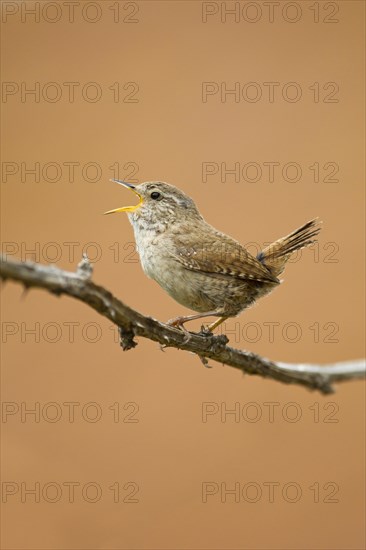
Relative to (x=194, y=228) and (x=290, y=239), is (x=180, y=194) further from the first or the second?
Result: (x=290, y=239)

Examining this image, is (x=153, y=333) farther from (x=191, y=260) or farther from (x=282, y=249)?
(x=282, y=249)

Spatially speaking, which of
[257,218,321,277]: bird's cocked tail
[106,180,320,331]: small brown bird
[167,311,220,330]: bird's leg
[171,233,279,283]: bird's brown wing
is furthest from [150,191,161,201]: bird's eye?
[167,311,220,330]: bird's leg

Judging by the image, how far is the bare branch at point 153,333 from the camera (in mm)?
1435

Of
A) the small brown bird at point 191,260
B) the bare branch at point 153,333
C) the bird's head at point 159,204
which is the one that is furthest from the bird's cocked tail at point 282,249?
the bare branch at point 153,333

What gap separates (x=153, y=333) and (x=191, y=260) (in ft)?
2.65

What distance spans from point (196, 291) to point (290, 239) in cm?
61

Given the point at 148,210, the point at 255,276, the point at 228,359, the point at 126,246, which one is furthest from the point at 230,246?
the point at 126,246

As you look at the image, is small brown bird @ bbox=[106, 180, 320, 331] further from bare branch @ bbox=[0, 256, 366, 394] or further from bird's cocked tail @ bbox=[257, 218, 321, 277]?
bare branch @ bbox=[0, 256, 366, 394]

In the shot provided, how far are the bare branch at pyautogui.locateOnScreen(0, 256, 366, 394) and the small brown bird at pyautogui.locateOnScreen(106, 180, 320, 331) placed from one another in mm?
296

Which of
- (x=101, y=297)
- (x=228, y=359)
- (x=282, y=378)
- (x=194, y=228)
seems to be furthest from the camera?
(x=194, y=228)

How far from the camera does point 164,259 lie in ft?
9.07

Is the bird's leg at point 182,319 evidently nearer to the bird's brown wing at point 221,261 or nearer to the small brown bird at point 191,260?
the small brown bird at point 191,260

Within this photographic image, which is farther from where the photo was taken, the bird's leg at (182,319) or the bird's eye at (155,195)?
the bird's eye at (155,195)

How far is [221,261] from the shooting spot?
2.76 m
